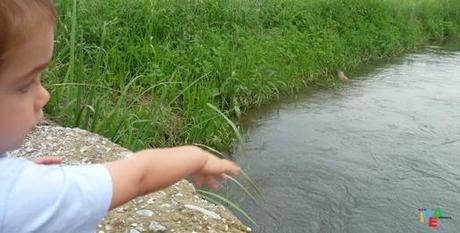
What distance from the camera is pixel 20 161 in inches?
34.0

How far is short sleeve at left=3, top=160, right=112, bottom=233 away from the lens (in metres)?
0.81

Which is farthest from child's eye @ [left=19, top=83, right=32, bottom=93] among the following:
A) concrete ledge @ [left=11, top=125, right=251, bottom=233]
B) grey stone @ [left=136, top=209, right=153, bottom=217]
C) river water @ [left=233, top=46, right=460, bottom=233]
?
river water @ [left=233, top=46, right=460, bottom=233]

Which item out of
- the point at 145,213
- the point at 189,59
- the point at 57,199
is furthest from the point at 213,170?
the point at 189,59

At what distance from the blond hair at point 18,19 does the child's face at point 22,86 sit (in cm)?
1

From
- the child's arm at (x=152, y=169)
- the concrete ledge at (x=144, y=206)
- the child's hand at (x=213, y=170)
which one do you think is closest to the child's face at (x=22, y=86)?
the child's arm at (x=152, y=169)

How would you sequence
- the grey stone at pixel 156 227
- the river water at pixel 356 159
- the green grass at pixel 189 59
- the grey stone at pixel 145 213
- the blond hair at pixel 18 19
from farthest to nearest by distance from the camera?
the river water at pixel 356 159
the green grass at pixel 189 59
the grey stone at pixel 145 213
the grey stone at pixel 156 227
the blond hair at pixel 18 19

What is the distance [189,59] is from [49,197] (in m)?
5.43

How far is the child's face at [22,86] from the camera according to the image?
2.60ft

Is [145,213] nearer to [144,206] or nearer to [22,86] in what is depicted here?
[144,206]

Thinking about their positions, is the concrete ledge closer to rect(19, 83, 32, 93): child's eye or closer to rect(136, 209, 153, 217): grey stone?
rect(136, 209, 153, 217): grey stone

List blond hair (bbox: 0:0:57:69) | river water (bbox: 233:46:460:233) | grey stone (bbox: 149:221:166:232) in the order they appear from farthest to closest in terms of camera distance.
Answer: river water (bbox: 233:46:460:233) < grey stone (bbox: 149:221:166:232) < blond hair (bbox: 0:0:57:69)

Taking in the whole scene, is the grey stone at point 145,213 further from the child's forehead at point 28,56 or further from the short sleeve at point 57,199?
the child's forehead at point 28,56

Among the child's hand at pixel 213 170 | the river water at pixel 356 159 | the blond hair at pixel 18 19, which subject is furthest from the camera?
the river water at pixel 356 159

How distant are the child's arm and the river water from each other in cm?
328
